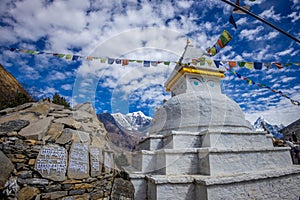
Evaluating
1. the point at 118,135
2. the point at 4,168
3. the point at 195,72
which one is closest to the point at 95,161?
the point at 4,168

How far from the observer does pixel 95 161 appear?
3.27 meters

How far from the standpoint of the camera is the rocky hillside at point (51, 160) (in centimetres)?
257

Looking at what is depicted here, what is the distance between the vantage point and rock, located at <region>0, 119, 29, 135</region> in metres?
2.82

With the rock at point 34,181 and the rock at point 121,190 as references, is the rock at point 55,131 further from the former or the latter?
the rock at point 121,190

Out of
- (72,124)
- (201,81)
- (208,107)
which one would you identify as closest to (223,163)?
(208,107)

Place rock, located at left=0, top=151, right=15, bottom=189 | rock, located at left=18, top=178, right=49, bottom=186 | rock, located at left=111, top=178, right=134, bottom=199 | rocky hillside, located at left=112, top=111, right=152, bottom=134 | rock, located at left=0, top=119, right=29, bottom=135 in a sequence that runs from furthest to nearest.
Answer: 1. rocky hillside, located at left=112, top=111, right=152, bottom=134
2. rock, located at left=111, top=178, right=134, bottom=199
3. rock, located at left=0, top=119, right=29, bottom=135
4. rock, located at left=18, top=178, right=49, bottom=186
5. rock, located at left=0, top=151, right=15, bottom=189

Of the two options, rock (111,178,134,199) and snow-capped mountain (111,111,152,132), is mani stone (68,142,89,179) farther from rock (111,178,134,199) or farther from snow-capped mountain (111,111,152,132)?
snow-capped mountain (111,111,152,132)

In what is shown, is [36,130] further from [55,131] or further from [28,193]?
[28,193]

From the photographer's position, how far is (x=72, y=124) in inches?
136

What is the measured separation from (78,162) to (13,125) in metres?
1.30

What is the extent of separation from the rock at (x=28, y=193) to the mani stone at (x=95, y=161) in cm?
88

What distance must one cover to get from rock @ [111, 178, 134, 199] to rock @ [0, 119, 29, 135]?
2.08 metres

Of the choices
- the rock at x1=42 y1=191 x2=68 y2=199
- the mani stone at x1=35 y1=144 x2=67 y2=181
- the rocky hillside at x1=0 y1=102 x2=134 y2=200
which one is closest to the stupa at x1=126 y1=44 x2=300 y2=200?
the rocky hillside at x1=0 y1=102 x2=134 y2=200

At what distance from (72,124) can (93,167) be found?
972 mm
